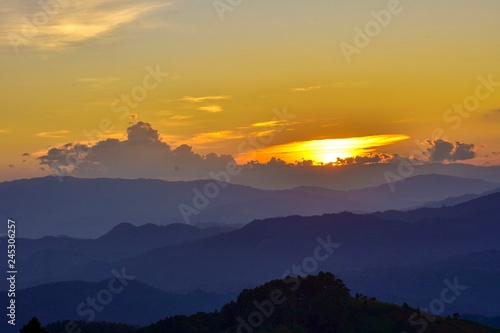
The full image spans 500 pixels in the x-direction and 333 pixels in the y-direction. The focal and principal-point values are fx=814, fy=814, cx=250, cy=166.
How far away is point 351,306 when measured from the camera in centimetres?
14125

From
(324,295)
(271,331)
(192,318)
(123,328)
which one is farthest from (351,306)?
(123,328)

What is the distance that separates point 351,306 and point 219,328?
2441 cm

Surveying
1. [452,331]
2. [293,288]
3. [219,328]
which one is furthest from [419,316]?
[219,328]

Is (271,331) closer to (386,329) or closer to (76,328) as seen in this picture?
(386,329)

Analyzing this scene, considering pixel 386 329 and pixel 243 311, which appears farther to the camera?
pixel 243 311

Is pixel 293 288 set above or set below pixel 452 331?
above

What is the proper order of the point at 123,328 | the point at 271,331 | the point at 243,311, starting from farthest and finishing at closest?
1. the point at 123,328
2. the point at 243,311
3. the point at 271,331

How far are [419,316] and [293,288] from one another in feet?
77.4

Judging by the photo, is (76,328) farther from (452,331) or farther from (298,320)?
(452,331)

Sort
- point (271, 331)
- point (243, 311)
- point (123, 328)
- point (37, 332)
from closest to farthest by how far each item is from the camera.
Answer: point (37, 332) < point (271, 331) < point (243, 311) < point (123, 328)

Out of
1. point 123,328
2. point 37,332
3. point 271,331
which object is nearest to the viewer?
point 37,332

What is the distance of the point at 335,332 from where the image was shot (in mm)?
137375

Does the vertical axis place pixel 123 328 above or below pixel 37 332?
above

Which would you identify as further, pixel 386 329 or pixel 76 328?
pixel 76 328
